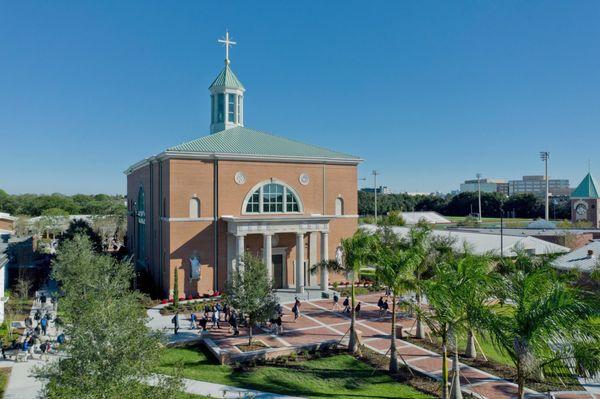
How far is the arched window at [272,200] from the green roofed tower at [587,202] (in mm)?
57383

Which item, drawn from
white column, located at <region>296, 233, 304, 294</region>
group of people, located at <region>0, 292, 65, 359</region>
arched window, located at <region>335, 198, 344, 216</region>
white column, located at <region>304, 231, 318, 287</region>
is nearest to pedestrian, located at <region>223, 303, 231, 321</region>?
group of people, located at <region>0, 292, 65, 359</region>

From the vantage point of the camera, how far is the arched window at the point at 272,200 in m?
35.7

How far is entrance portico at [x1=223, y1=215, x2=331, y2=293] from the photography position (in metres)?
33.3

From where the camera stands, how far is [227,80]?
136ft

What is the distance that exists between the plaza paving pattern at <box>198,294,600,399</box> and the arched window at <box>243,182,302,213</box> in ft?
27.1

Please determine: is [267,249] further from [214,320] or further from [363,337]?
[363,337]

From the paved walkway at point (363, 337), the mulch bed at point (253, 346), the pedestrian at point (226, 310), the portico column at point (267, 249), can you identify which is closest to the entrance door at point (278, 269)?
the portico column at point (267, 249)

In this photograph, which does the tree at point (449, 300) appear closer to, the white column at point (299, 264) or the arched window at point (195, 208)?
the white column at point (299, 264)

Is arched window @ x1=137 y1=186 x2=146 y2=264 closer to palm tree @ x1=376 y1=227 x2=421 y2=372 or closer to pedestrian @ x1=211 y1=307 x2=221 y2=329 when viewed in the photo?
pedestrian @ x1=211 y1=307 x2=221 y2=329

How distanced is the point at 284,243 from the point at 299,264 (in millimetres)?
2932

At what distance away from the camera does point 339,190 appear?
39562mm

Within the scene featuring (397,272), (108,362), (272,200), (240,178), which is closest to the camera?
(108,362)

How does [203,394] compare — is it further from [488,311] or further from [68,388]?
[488,311]

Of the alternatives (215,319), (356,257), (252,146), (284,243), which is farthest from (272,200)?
(356,257)
